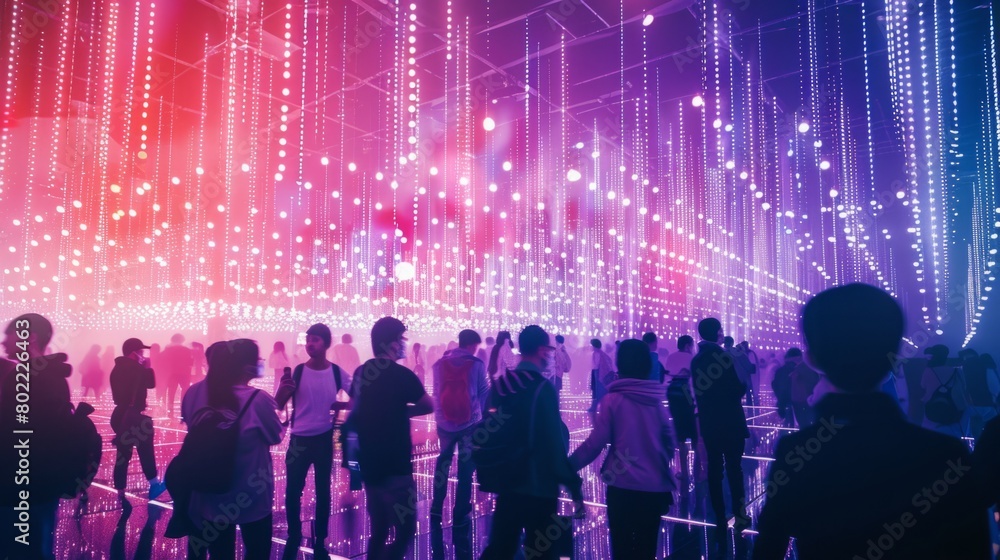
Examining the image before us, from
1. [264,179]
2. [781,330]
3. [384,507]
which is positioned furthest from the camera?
[781,330]

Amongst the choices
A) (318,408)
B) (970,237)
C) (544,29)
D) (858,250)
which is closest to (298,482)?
(318,408)

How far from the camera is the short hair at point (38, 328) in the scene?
332 cm

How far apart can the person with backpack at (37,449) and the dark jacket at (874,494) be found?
3361 mm

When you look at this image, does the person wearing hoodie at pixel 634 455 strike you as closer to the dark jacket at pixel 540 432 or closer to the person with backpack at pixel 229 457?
the dark jacket at pixel 540 432

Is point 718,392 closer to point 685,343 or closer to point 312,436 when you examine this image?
point 685,343

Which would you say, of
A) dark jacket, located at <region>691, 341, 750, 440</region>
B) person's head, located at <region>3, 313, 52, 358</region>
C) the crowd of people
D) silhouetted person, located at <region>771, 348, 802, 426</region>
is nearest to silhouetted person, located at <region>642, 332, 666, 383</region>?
the crowd of people

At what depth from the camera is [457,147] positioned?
1445cm

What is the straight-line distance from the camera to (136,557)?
4.50m

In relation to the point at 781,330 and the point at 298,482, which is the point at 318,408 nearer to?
the point at 298,482

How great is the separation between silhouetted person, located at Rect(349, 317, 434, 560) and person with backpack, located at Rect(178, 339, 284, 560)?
591 mm

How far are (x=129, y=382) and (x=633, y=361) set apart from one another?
5714 mm

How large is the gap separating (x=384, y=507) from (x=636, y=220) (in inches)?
862

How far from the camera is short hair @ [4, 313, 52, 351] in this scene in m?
3.32

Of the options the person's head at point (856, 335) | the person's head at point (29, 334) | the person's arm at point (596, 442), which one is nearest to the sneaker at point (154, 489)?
the person's head at point (29, 334)
